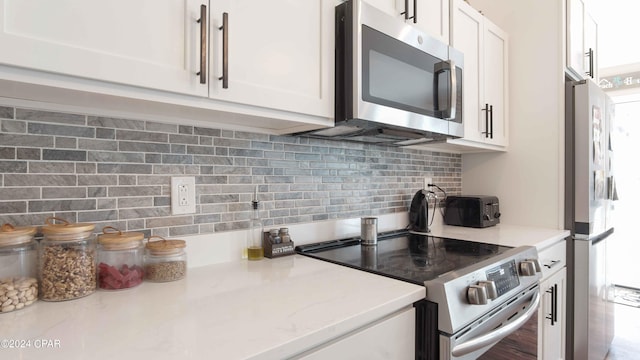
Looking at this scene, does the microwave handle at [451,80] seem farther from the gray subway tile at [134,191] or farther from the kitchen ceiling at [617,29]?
the kitchen ceiling at [617,29]

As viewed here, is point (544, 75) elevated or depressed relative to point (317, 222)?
elevated

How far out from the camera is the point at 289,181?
1442 millimetres

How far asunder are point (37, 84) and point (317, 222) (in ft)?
3.50

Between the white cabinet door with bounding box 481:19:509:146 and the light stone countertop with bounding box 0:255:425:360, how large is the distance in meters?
1.52

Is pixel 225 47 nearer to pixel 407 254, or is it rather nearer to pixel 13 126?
pixel 13 126

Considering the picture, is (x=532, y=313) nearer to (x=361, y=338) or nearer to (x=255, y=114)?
(x=361, y=338)

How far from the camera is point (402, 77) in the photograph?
4.36 feet

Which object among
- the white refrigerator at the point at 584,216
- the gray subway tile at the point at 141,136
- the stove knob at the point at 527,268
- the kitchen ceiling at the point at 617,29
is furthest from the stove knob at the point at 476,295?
the kitchen ceiling at the point at 617,29

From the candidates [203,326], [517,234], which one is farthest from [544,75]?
[203,326]

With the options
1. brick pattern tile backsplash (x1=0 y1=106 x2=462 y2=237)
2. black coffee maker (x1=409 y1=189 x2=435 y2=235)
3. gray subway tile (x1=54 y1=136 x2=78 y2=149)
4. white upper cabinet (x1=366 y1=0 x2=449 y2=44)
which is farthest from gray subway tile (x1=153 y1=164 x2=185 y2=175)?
black coffee maker (x1=409 y1=189 x2=435 y2=235)

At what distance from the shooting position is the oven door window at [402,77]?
1.20 metres

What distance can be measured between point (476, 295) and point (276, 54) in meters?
0.92

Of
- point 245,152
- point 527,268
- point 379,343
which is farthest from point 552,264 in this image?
point 245,152

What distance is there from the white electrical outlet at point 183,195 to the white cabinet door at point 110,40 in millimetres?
386
